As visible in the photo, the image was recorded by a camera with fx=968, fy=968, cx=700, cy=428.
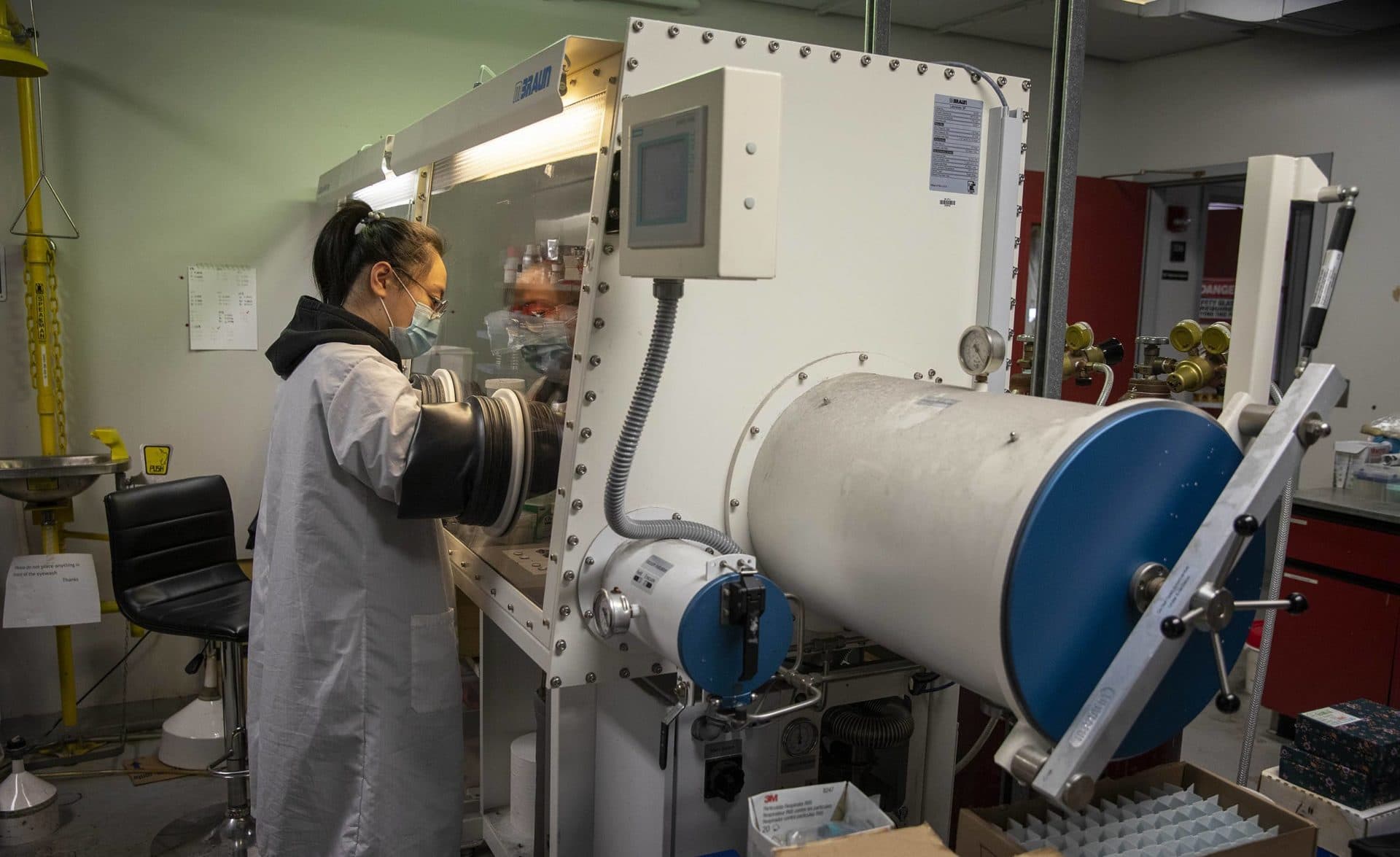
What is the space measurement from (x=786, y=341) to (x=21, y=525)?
3.27 m

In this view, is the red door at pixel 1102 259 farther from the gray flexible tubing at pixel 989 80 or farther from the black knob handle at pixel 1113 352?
the gray flexible tubing at pixel 989 80

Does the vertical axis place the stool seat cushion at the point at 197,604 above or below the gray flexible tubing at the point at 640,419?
below

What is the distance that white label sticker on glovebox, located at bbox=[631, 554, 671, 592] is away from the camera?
1.35 metres

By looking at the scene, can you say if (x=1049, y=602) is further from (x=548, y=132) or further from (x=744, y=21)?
(x=744, y=21)

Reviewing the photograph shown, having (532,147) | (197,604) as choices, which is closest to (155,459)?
(197,604)

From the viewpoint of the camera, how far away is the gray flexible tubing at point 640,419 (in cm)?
126

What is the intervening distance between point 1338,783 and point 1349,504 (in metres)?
1.75

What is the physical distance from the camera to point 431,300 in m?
1.93

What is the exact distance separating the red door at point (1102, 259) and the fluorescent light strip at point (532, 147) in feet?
10.4

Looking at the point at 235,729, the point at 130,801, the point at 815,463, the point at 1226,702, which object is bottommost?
the point at 130,801

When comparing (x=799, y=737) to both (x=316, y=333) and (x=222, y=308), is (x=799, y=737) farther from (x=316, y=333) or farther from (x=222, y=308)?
(x=222, y=308)

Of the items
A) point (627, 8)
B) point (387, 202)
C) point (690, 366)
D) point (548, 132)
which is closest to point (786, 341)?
point (690, 366)

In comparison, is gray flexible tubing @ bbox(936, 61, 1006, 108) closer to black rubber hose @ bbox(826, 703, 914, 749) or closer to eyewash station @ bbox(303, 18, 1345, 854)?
eyewash station @ bbox(303, 18, 1345, 854)

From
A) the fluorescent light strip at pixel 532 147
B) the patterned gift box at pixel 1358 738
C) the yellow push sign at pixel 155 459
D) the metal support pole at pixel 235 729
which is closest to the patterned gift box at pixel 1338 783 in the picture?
the patterned gift box at pixel 1358 738
